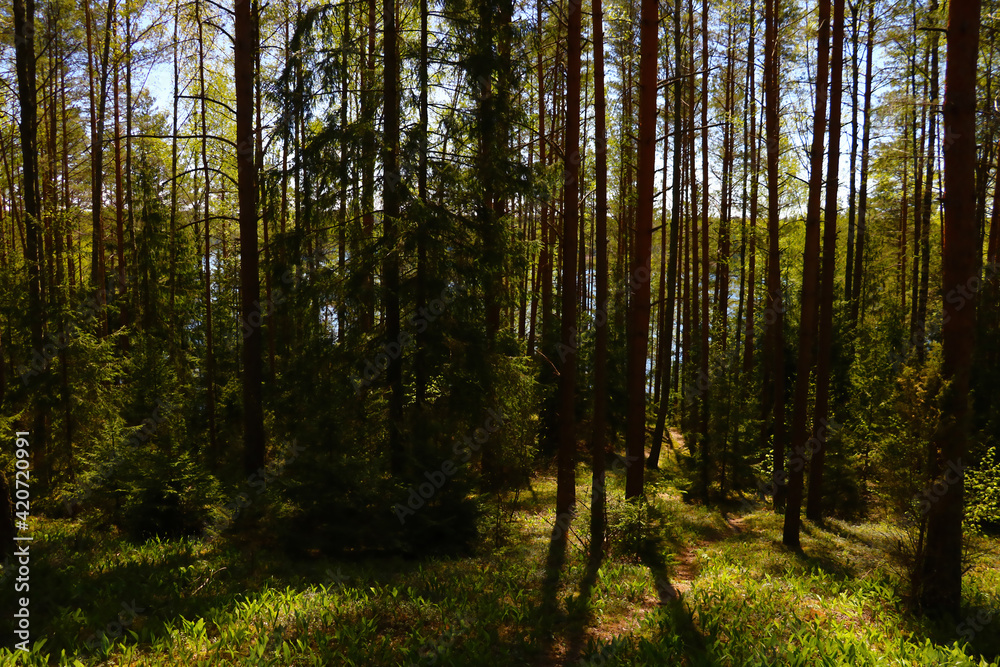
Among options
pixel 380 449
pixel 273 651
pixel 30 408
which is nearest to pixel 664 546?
pixel 380 449

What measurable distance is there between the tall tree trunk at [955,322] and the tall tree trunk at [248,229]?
31.7ft

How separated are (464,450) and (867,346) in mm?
14329

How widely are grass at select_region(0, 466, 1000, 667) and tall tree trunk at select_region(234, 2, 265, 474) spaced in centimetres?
203

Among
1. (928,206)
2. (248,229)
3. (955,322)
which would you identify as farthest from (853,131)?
(248,229)

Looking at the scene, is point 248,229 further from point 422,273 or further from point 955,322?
point 955,322

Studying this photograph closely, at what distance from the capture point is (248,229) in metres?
9.66

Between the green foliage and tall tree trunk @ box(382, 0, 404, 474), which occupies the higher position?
tall tree trunk @ box(382, 0, 404, 474)

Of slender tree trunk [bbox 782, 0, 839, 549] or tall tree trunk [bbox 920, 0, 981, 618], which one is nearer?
tall tree trunk [bbox 920, 0, 981, 618]

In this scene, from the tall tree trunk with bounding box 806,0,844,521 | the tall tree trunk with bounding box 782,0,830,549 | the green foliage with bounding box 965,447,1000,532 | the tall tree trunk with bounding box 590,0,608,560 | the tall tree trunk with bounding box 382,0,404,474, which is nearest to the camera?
the green foliage with bounding box 965,447,1000,532

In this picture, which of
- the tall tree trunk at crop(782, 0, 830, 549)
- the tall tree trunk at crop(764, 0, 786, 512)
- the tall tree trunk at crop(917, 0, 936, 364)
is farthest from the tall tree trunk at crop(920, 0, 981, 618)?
the tall tree trunk at crop(917, 0, 936, 364)

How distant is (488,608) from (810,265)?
25.4ft

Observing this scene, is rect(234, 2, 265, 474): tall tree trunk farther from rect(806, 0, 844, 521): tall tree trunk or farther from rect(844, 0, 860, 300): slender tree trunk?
rect(844, 0, 860, 300): slender tree trunk

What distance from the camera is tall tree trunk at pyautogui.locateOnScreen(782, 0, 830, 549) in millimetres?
9562

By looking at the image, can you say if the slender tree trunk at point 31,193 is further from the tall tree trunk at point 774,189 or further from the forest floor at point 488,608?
the tall tree trunk at point 774,189
